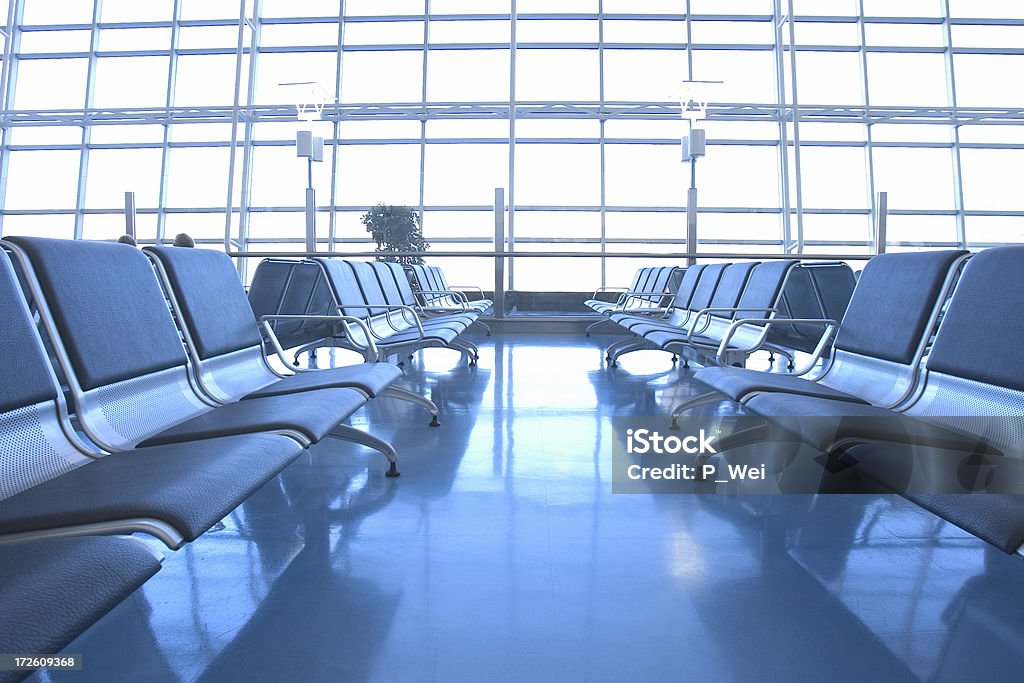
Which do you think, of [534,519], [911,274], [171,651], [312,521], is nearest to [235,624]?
[171,651]

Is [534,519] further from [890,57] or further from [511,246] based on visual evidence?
[890,57]

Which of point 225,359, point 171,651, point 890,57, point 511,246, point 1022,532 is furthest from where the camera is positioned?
point 890,57

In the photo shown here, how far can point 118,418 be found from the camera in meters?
1.43

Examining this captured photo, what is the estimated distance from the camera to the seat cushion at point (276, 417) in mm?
1359

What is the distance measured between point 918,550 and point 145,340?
1.92 metres

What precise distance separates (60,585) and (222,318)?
153 centimetres

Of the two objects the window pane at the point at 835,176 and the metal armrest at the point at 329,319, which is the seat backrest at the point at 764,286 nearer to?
the metal armrest at the point at 329,319

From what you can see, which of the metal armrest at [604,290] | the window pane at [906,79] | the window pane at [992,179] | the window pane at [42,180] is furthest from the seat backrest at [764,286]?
the window pane at [42,180]

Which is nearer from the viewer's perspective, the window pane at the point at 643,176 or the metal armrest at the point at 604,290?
the metal armrest at the point at 604,290

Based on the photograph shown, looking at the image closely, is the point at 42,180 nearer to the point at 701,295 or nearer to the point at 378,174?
the point at 378,174

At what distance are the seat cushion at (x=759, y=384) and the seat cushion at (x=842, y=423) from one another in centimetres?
9

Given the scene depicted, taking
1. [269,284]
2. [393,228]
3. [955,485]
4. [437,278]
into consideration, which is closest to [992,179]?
[437,278]

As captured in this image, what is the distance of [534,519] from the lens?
1675 millimetres

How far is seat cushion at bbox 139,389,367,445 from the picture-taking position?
4.46 ft
